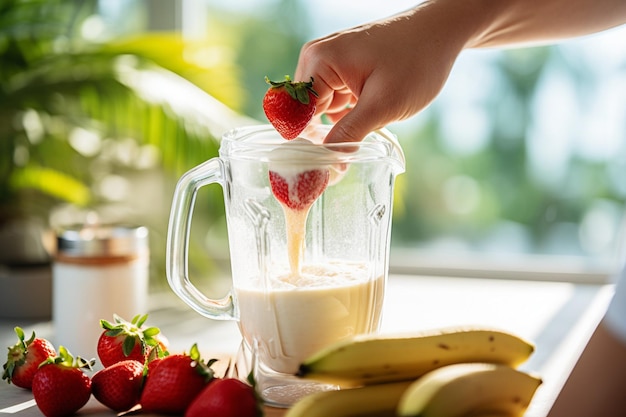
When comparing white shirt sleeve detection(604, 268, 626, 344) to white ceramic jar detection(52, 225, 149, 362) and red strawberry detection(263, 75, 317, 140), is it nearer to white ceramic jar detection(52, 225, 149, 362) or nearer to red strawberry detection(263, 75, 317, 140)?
red strawberry detection(263, 75, 317, 140)

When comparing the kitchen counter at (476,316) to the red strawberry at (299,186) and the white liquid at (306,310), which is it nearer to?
the white liquid at (306,310)

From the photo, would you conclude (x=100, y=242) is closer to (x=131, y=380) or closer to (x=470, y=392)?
(x=131, y=380)

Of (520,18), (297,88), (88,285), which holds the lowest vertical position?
(88,285)

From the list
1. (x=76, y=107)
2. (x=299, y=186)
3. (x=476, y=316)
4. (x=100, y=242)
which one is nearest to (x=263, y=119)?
(x=76, y=107)

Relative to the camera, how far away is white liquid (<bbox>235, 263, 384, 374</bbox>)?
40.1 inches

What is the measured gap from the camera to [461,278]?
8.08ft

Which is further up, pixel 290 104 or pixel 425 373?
pixel 290 104

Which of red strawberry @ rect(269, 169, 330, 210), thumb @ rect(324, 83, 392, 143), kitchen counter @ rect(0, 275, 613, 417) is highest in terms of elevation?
thumb @ rect(324, 83, 392, 143)

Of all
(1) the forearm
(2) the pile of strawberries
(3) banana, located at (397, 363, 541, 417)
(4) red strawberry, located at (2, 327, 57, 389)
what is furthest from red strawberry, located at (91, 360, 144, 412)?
(1) the forearm

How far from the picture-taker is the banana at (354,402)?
0.85 metres

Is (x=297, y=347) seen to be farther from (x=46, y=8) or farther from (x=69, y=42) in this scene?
(x=46, y=8)

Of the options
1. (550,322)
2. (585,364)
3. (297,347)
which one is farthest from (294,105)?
(550,322)

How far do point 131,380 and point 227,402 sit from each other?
0.71 feet

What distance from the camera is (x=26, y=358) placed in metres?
1.12
